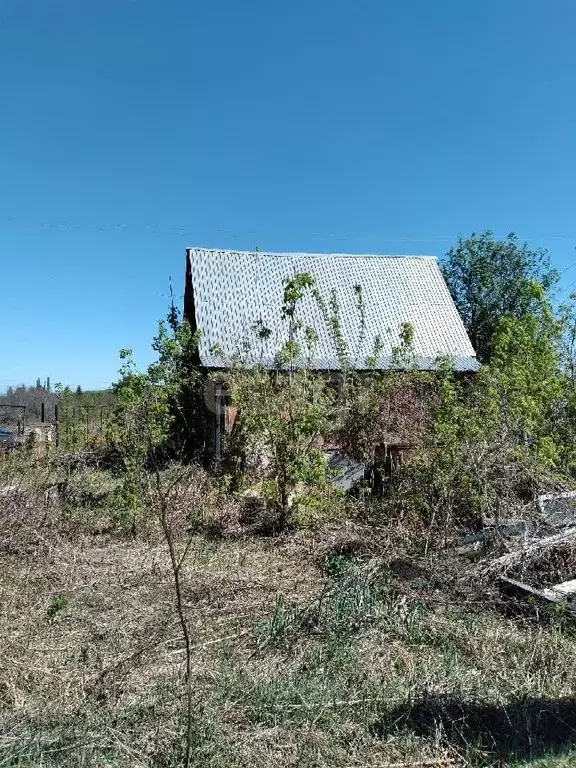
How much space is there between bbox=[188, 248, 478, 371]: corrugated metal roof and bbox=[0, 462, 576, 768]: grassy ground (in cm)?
1002

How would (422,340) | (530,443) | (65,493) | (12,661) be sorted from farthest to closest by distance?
1. (422,340)
2. (65,493)
3. (530,443)
4. (12,661)

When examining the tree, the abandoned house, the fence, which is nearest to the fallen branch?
the fence

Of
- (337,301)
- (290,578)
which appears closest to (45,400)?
(337,301)

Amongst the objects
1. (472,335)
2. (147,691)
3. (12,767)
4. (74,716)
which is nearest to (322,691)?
(147,691)

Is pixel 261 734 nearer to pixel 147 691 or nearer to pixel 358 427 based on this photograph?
pixel 147 691

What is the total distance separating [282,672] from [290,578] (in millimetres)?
2285

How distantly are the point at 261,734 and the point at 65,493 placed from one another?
6394 millimetres

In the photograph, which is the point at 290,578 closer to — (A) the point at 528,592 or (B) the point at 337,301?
(A) the point at 528,592

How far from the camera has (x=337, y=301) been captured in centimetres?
1770

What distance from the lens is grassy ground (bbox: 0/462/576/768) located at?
3158 mm

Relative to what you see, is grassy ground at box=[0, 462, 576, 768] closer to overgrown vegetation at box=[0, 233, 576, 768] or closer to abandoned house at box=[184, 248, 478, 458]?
overgrown vegetation at box=[0, 233, 576, 768]

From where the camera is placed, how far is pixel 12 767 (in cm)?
285

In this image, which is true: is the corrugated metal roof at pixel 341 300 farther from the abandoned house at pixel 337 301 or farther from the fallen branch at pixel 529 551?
the fallen branch at pixel 529 551

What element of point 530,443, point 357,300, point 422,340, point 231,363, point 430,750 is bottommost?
point 430,750
